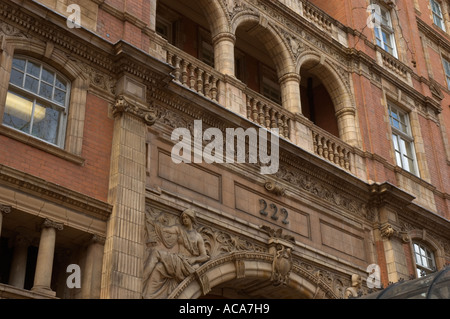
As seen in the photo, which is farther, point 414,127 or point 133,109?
point 414,127

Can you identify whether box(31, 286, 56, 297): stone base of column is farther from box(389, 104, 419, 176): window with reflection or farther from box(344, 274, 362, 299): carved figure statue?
box(389, 104, 419, 176): window with reflection

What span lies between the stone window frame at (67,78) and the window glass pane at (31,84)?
1.25 ft

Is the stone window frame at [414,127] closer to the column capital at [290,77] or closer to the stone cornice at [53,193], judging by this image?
the column capital at [290,77]

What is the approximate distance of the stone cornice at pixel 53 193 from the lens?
922 cm

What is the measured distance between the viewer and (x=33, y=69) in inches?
418

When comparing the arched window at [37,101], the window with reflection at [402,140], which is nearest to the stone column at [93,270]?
the arched window at [37,101]

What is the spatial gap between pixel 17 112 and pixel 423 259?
10576mm

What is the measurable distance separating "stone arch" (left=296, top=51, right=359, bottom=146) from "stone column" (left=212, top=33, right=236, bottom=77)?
2.54 m

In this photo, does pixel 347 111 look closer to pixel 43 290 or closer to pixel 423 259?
pixel 423 259

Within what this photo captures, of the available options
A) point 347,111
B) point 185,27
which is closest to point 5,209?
point 185,27

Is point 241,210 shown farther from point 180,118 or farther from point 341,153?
point 341,153

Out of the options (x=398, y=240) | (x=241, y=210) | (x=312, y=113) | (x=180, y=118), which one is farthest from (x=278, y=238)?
(x=312, y=113)

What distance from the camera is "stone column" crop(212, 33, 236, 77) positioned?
1397cm
